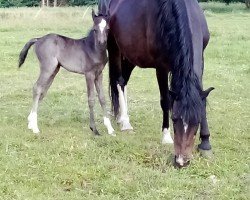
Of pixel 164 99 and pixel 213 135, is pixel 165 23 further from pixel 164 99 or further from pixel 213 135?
pixel 213 135

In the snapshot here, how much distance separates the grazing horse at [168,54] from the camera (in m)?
4.89

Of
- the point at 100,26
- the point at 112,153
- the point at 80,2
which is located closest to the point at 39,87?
the point at 100,26

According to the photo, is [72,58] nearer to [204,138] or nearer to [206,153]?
[204,138]

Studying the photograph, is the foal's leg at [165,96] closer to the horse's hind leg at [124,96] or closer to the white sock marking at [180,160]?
the horse's hind leg at [124,96]

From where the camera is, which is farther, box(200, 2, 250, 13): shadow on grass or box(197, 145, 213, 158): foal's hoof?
box(200, 2, 250, 13): shadow on grass

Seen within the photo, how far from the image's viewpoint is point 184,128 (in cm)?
486

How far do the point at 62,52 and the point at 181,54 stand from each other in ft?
6.14

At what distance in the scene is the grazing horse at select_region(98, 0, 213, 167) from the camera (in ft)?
16.0

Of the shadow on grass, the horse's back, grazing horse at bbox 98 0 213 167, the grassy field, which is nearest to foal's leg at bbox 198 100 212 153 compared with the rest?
grazing horse at bbox 98 0 213 167

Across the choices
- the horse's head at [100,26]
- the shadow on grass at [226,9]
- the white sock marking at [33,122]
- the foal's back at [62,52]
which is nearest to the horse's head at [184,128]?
the horse's head at [100,26]

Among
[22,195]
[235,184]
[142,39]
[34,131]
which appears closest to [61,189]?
[22,195]

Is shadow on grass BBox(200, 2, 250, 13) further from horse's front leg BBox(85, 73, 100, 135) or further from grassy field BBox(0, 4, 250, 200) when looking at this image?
horse's front leg BBox(85, 73, 100, 135)

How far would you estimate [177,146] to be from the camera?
4.92m

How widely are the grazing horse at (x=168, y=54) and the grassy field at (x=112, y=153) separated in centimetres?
32
